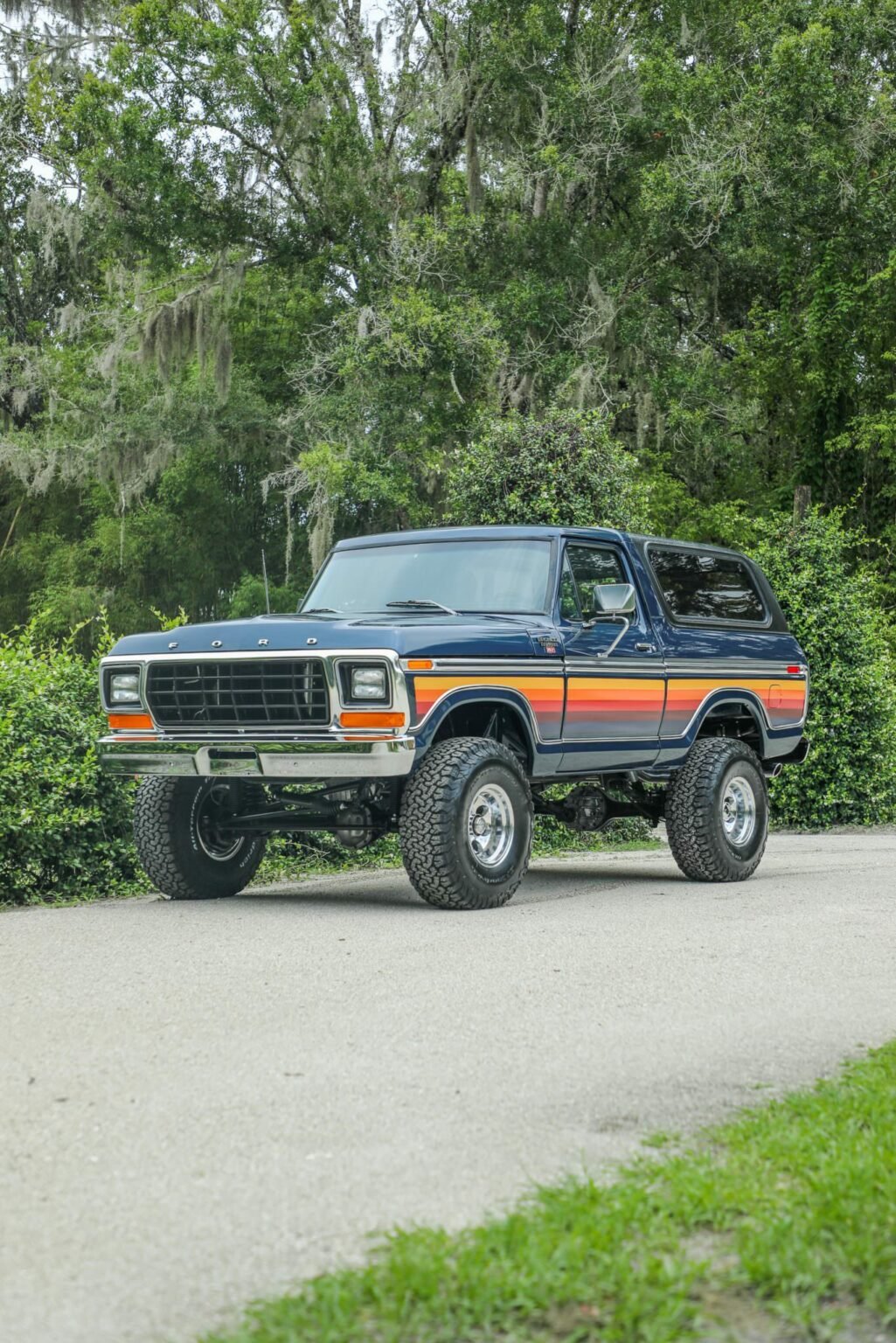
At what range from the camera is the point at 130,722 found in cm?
998

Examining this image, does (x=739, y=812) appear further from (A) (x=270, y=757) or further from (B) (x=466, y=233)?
(B) (x=466, y=233)

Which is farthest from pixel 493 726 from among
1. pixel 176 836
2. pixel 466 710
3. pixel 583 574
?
pixel 176 836

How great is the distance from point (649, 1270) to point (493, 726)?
262 inches

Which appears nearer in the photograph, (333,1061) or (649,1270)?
(649,1270)

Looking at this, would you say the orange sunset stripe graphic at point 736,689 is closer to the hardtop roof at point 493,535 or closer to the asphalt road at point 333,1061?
the hardtop roof at point 493,535

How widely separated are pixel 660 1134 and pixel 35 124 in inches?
1289

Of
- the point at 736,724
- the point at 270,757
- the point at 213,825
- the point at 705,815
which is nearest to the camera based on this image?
the point at 270,757

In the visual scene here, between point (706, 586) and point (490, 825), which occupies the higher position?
point (706, 586)

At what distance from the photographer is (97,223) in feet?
109

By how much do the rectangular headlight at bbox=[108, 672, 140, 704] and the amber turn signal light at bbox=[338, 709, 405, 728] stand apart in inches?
62.8

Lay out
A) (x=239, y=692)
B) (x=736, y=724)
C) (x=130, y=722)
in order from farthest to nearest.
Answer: (x=736, y=724) < (x=130, y=722) < (x=239, y=692)

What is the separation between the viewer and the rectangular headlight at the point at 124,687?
9.95m

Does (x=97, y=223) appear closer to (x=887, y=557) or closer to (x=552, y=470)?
(x=887, y=557)

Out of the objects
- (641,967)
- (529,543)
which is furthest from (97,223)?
(641,967)
